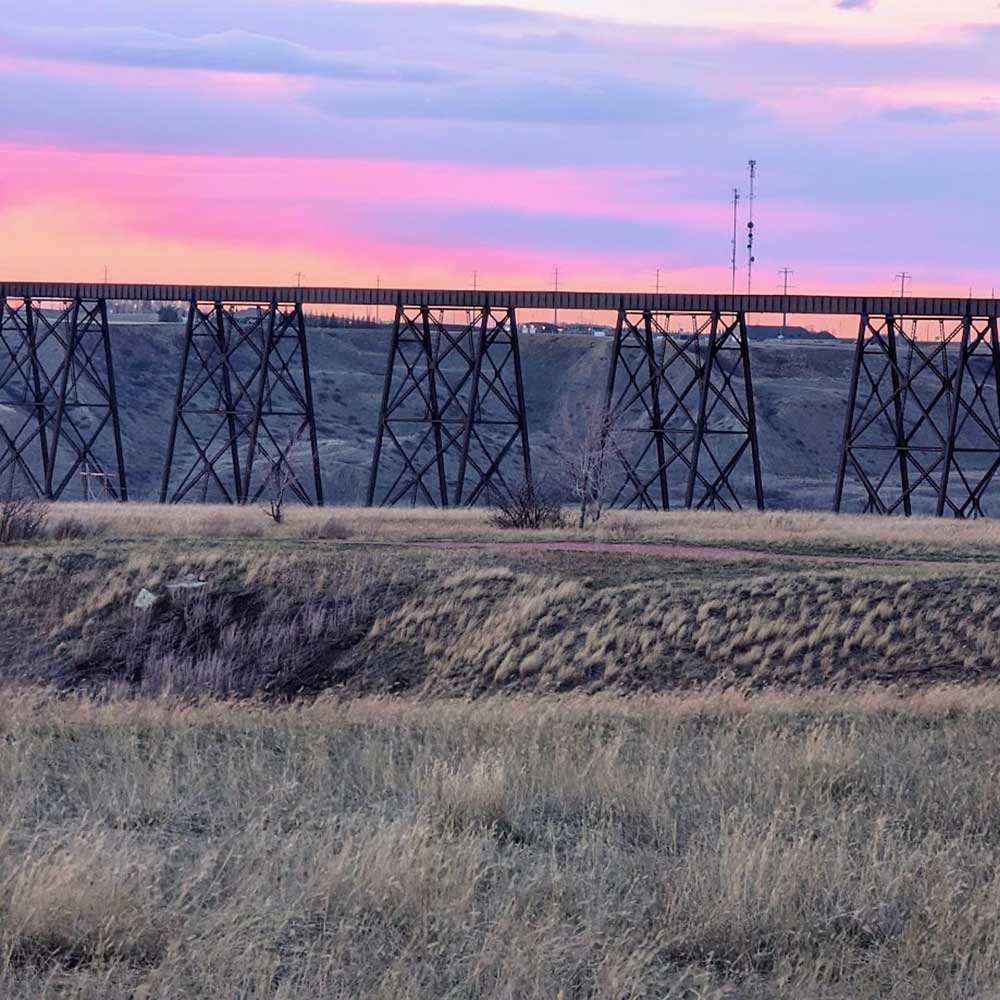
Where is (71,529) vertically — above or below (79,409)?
below

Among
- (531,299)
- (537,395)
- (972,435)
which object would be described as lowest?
(972,435)

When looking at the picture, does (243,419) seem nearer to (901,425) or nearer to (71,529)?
(901,425)

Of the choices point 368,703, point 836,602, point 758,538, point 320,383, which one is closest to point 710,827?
point 368,703

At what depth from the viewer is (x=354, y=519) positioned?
2417 centimetres

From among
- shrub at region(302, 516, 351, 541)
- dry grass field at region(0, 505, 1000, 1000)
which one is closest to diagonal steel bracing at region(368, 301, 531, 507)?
shrub at region(302, 516, 351, 541)

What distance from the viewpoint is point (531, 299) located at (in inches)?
1320

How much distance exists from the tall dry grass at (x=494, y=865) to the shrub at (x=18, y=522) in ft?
46.3

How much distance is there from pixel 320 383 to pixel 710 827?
238 ft

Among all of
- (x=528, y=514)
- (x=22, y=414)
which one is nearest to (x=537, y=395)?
(x=22, y=414)

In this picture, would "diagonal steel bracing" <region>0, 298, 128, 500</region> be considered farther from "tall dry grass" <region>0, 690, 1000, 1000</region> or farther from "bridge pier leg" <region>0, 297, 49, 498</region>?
"tall dry grass" <region>0, 690, 1000, 1000</region>

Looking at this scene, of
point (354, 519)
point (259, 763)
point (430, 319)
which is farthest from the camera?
point (430, 319)

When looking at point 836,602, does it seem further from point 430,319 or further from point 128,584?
point 430,319

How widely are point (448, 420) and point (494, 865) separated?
29804 millimetres

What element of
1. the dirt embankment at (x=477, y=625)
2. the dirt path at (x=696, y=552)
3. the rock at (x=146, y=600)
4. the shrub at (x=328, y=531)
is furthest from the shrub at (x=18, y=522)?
the dirt path at (x=696, y=552)
